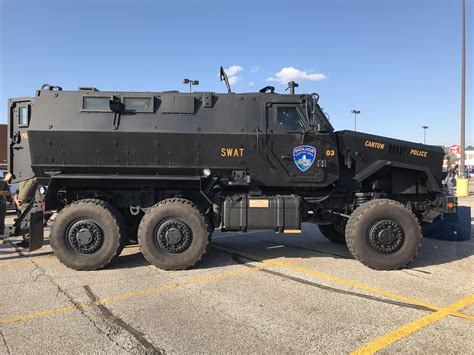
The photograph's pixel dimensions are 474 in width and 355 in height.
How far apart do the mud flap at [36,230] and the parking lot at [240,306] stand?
40 centimetres

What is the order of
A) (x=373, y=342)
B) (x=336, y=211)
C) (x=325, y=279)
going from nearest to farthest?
1. (x=373, y=342)
2. (x=325, y=279)
3. (x=336, y=211)

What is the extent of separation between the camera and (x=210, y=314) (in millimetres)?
4352

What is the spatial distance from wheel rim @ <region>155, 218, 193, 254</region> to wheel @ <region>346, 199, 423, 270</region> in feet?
8.73

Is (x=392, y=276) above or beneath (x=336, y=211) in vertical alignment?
beneath

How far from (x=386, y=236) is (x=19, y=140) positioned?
6.13 m

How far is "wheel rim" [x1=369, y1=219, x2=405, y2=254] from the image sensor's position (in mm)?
6293

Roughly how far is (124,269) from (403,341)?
419cm

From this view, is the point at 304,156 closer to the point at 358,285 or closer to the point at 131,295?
the point at 358,285

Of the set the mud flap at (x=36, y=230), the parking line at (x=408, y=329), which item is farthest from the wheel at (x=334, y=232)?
the mud flap at (x=36, y=230)

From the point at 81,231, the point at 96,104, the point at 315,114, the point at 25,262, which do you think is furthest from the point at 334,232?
the point at 25,262

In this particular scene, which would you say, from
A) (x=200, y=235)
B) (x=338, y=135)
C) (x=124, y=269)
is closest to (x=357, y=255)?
(x=338, y=135)

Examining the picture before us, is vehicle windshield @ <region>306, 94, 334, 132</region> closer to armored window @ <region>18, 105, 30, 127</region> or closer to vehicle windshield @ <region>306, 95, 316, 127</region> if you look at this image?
vehicle windshield @ <region>306, 95, 316, 127</region>

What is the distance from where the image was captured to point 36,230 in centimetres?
631

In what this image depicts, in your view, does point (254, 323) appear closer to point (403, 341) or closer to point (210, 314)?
Result: point (210, 314)
